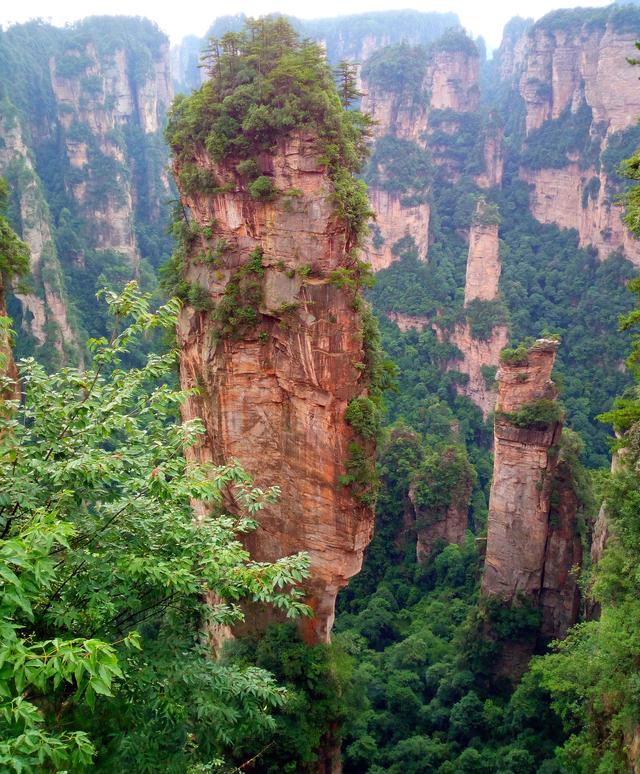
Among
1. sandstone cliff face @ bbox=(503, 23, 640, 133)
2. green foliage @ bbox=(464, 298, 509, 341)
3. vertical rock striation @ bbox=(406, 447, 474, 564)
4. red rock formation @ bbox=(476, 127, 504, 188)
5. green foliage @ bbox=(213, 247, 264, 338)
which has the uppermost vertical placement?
sandstone cliff face @ bbox=(503, 23, 640, 133)

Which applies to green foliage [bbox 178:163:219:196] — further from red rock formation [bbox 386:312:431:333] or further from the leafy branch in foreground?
red rock formation [bbox 386:312:431:333]

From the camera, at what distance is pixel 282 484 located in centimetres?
1616

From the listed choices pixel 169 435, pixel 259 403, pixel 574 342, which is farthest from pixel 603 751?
pixel 574 342

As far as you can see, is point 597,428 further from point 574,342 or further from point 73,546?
point 73,546

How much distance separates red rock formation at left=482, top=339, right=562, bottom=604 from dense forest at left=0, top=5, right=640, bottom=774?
0.21 m

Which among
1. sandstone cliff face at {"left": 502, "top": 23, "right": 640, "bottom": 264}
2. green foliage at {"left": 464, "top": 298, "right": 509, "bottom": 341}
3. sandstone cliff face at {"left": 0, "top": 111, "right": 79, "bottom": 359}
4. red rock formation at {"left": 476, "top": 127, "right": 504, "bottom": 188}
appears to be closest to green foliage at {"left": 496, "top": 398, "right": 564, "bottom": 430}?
green foliage at {"left": 464, "top": 298, "right": 509, "bottom": 341}

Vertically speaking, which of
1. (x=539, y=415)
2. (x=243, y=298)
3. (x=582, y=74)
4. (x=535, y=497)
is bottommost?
(x=535, y=497)

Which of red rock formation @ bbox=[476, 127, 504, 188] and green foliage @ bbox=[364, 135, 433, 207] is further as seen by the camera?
red rock formation @ bbox=[476, 127, 504, 188]

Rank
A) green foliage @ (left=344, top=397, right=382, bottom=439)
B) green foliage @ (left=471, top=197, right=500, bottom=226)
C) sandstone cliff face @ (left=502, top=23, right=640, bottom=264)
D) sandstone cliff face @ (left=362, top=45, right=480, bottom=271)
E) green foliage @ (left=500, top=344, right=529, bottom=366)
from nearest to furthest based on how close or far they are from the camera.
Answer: green foliage @ (left=344, top=397, right=382, bottom=439) < green foliage @ (left=500, top=344, right=529, bottom=366) < green foliage @ (left=471, top=197, right=500, bottom=226) < sandstone cliff face @ (left=502, top=23, right=640, bottom=264) < sandstone cliff face @ (left=362, top=45, right=480, bottom=271)

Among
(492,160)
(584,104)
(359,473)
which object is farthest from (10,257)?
(584,104)

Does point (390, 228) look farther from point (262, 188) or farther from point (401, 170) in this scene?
point (262, 188)

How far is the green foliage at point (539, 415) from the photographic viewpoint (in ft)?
74.2

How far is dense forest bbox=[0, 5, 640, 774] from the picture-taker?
6273 mm

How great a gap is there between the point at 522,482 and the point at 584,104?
165ft
